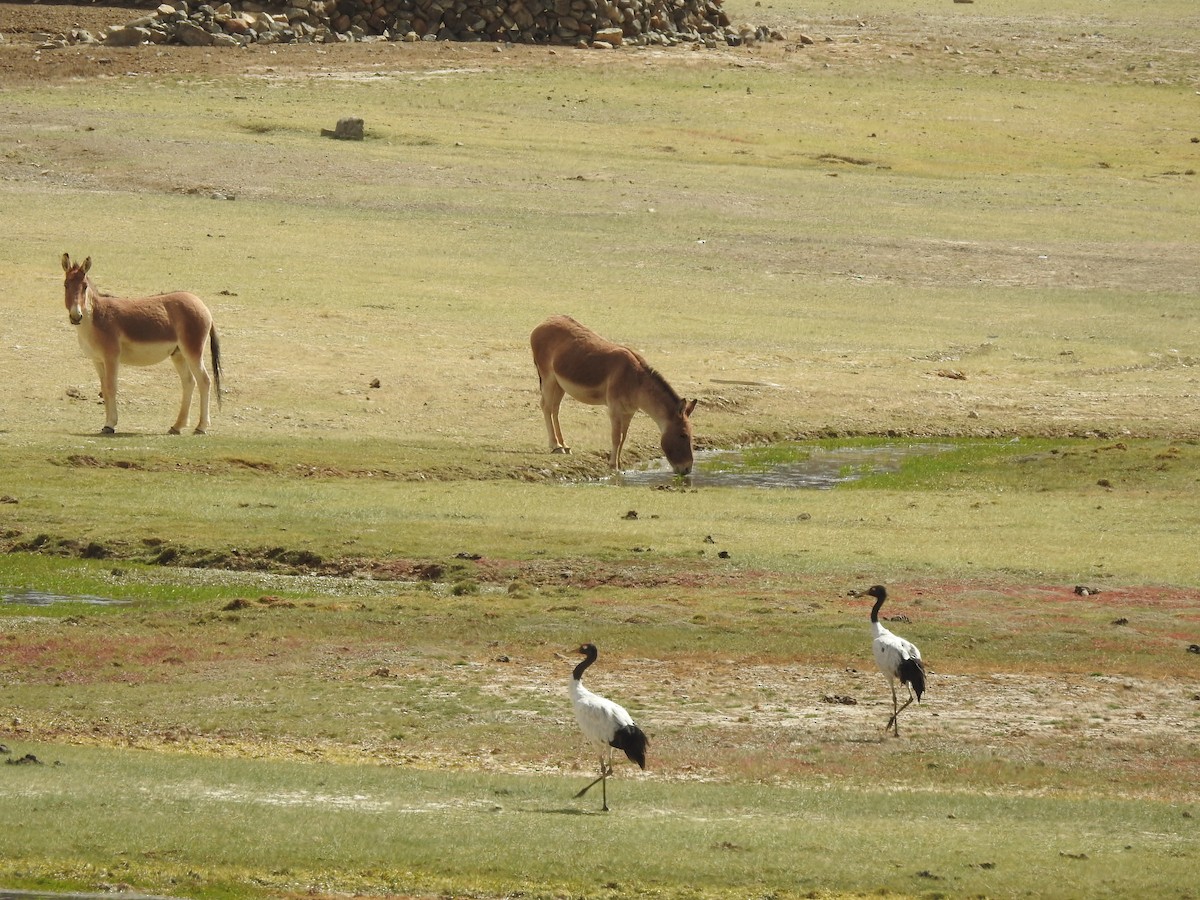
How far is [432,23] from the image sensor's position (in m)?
69.4

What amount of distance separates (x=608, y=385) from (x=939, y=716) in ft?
42.5

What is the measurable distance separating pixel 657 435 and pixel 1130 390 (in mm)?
9040

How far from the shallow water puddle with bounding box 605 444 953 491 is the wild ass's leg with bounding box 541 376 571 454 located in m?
1.17

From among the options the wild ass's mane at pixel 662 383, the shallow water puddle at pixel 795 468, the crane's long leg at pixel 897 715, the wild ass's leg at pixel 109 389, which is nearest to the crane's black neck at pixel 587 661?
the crane's long leg at pixel 897 715

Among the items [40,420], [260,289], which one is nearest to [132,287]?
[260,289]

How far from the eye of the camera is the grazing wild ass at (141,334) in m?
26.7

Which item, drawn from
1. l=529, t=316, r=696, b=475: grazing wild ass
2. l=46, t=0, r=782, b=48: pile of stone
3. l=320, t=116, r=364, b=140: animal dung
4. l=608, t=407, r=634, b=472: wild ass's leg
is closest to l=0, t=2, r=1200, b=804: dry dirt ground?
l=529, t=316, r=696, b=475: grazing wild ass

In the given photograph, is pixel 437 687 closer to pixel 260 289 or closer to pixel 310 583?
pixel 310 583

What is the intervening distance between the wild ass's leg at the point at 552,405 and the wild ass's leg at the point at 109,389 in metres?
6.23

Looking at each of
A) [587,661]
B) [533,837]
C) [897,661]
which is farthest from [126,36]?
[533,837]

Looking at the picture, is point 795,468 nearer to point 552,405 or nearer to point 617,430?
point 617,430

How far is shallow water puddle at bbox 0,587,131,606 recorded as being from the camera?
19.2 meters

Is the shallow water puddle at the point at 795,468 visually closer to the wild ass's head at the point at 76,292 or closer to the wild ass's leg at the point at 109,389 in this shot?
the wild ass's leg at the point at 109,389

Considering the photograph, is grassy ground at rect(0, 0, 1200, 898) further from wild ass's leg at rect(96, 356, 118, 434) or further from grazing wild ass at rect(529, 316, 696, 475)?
grazing wild ass at rect(529, 316, 696, 475)
